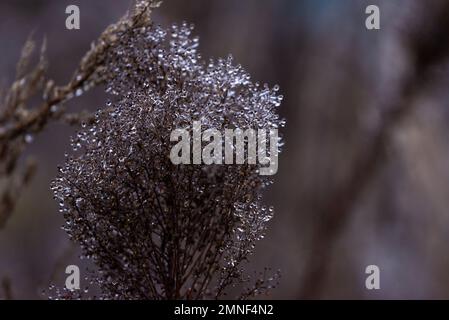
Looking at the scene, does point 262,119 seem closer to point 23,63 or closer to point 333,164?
point 23,63

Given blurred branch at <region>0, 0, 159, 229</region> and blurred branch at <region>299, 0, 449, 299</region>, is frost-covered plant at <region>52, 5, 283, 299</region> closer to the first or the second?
blurred branch at <region>0, 0, 159, 229</region>

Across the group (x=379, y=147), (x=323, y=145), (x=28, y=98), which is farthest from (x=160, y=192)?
(x=323, y=145)

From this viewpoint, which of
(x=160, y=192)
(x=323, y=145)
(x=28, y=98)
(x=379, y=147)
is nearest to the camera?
(x=160, y=192)

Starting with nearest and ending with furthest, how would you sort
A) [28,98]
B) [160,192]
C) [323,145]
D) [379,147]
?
[160,192] < [28,98] < [379,147] < [323,145]

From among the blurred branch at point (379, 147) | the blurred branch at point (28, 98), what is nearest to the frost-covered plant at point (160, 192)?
the blurred branch at point (28, 98)

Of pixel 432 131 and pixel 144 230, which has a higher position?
pixel 432 131

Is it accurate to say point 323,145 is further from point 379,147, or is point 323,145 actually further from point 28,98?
point 28,98
